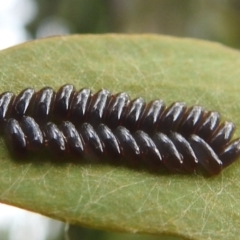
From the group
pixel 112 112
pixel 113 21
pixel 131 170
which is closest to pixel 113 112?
pixel 112 112

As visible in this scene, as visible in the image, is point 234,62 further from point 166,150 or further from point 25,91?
point 25,91

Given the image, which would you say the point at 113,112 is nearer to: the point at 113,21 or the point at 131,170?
the point at 131,170

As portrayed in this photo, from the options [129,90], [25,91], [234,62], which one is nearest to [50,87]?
[25,91]

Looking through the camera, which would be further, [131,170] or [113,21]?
[113,21]

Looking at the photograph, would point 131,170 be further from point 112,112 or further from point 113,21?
point 113,21
